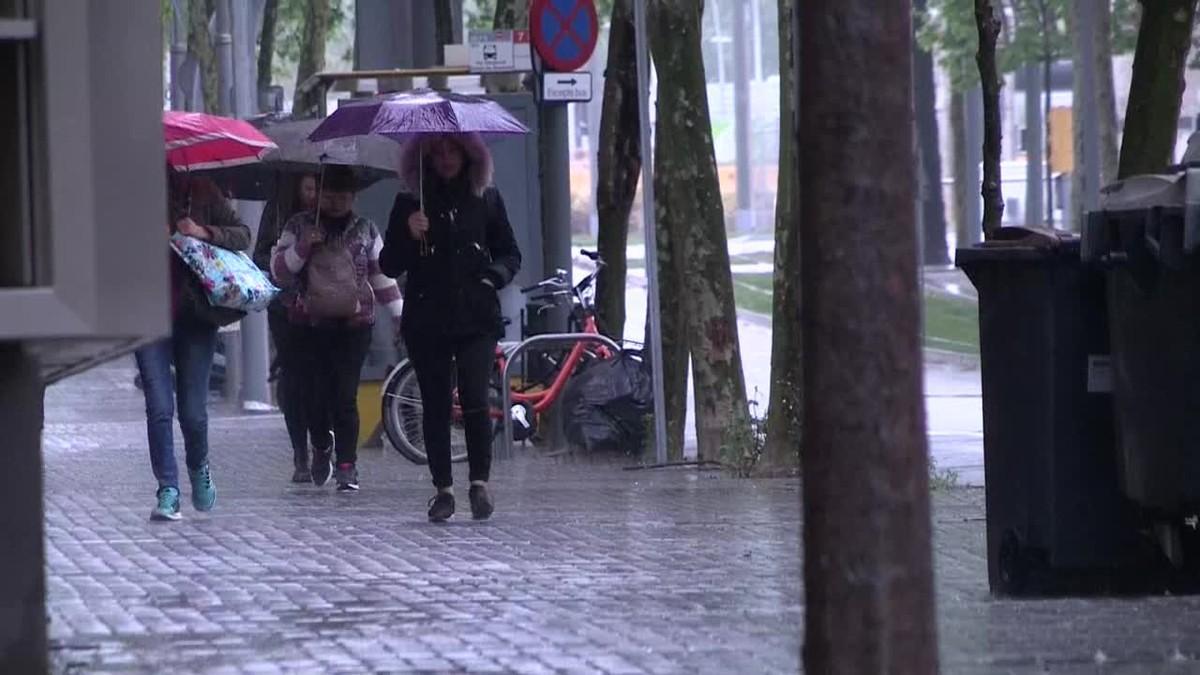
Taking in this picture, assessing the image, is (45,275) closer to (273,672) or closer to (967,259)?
(273,672)

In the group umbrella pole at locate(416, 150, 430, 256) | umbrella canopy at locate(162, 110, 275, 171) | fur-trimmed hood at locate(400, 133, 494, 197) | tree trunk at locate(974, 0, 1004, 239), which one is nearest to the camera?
umbrella pole at locate(416, 150, 430, 256)

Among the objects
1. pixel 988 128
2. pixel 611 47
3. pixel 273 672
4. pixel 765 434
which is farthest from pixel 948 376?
pixel 273 672

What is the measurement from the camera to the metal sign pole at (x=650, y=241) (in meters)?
13.8

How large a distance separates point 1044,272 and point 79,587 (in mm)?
3553

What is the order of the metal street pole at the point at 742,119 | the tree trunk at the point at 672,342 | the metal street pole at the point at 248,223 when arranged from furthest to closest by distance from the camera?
the metal street pole at the point at 742,119, the metal street pole at the point at 248,223, the tree trunk at the point at 672,342

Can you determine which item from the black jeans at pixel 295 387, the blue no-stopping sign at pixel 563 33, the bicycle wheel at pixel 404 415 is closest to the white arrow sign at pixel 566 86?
the blue no-stopping sign at pixel 563 33

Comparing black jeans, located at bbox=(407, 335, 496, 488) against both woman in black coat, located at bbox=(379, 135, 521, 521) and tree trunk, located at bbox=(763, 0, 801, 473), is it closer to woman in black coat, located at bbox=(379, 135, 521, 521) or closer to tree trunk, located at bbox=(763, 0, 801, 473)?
woman in black coat, located at bbox=(379, 135, 521, 521)

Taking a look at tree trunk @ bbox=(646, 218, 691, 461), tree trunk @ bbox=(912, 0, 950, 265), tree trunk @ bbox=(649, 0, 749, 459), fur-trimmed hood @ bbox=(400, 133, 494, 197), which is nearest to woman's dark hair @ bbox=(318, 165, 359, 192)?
fur-trimmed hood @ bbox=(400, 133, 494, 197)

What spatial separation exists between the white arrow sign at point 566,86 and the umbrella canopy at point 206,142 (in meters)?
4.37

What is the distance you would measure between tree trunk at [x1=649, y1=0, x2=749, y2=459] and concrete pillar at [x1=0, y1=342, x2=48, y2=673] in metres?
8.14

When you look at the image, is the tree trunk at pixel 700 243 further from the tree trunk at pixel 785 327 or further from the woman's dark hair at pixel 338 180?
the woman's dark hair at pixel 338 180

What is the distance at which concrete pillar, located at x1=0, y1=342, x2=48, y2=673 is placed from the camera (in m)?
6.05

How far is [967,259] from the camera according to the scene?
27.5ft

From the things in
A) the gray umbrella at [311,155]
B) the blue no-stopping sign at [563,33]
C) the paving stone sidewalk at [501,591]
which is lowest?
the paving stone sidewalk at [501,591]
